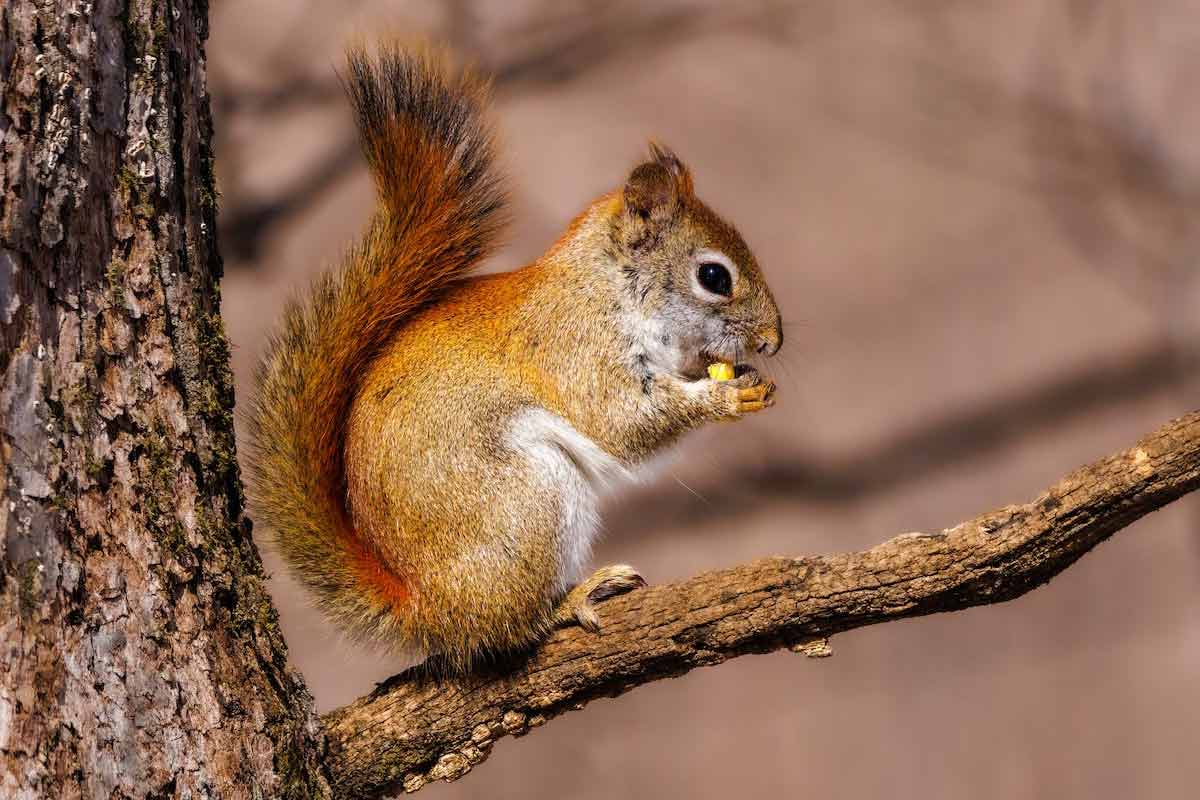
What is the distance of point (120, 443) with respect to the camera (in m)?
0.99

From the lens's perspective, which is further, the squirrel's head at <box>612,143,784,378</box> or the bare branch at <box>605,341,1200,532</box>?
the bare branch at <box>605,341,1200,532</box>

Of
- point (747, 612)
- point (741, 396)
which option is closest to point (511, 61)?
point (741, 396)

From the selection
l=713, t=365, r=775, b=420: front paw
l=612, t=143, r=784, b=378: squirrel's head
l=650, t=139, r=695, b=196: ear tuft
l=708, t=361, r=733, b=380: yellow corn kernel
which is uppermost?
l=650, t=139, r=695, b=196: ear tuft

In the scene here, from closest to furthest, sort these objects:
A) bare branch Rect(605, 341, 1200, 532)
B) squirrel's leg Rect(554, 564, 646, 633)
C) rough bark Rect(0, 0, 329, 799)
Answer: rough bark Rect(0, 0, 329, 799) → squirrel's leg Rect(554, 564, 646, 633) → bare branch Rect(605, 341, 1200, 532)

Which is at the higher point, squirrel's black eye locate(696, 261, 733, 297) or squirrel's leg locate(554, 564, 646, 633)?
squirrel's black eye locate(696, 261, 733, 297)

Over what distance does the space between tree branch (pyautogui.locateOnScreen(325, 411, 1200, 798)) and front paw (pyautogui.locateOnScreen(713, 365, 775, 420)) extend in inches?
12.6

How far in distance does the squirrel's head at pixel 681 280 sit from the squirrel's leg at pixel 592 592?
12.8 inches

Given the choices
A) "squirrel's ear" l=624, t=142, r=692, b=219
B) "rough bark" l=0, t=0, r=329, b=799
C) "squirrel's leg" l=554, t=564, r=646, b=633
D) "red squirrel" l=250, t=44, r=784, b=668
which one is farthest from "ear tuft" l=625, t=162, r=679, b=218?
"rough bark" l=0, t=0, r=329, b=799

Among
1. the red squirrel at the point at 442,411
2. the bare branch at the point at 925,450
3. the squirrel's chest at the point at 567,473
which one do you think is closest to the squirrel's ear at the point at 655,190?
the red squirrel at the point at 442,411

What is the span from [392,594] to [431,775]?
Answer: 0.21 metres

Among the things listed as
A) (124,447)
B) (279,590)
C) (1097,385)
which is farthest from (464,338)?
(1097,385)

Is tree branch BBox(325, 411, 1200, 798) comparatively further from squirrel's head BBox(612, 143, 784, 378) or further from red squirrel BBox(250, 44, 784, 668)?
squirrel's head BBox(612, 143, 784, 378)

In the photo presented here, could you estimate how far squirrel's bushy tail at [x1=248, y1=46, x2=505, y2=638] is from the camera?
1335 millimetres

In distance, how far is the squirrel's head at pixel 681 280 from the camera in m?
1.57
